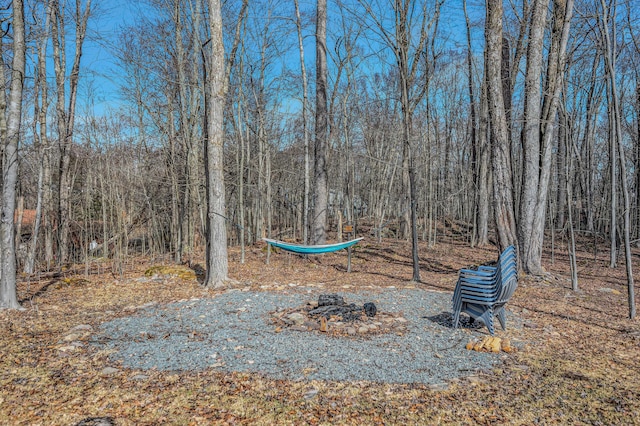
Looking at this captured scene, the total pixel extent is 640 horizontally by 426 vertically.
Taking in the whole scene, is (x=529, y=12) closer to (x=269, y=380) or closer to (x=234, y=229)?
(x=269, y=380)

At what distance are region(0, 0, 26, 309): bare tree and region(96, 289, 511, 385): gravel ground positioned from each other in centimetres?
128

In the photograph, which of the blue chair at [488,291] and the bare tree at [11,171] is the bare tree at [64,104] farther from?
the blue chair at [488,291]

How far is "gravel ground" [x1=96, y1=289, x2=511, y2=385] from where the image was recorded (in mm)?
2623

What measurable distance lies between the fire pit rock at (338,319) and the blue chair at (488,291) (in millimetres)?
594

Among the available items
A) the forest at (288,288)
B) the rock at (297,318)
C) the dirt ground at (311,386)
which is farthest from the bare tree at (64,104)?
the rock at (297,318)

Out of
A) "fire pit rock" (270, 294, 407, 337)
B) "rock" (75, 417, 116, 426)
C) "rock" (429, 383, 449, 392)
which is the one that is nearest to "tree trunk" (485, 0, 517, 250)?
"fire pit rock" (270, 294, 407, 337)

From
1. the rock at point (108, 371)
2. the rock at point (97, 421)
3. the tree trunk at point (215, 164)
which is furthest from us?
the tree trunk at point (215, 164)

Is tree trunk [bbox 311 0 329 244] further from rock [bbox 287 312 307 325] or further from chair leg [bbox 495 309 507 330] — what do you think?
chair leg [bbox 495 309 507 330]

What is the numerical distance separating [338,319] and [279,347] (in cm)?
82

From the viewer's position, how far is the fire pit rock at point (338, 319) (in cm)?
346

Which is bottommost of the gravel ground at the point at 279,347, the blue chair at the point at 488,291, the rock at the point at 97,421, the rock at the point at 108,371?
the gravel ground at the point at 279,347

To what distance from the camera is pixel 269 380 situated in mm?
2447

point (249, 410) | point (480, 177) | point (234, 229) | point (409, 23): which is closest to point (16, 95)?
point (249, 410)

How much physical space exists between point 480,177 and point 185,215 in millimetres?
7689
